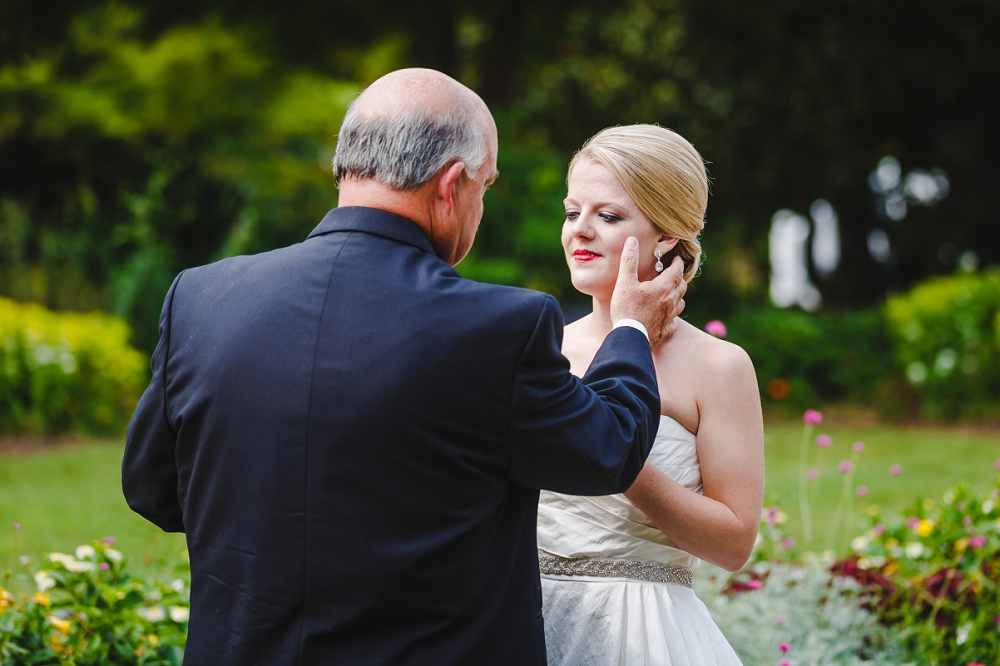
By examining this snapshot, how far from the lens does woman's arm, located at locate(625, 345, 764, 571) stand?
238 cm

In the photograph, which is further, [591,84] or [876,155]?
[591,84]

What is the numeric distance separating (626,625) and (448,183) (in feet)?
4.26

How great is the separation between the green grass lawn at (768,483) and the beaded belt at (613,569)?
75.0 inches

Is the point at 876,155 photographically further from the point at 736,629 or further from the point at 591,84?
the point at 736,629

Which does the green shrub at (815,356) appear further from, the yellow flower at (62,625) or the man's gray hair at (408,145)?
the man's gray hair at (408,145)

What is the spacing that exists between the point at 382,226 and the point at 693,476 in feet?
3.74

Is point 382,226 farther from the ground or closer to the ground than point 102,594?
farther from the ground

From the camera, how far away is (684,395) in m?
2.56

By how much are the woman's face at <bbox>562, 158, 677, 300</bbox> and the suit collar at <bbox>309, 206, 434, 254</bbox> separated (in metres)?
0.74

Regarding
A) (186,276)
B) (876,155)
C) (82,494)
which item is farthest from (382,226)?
(876,155)

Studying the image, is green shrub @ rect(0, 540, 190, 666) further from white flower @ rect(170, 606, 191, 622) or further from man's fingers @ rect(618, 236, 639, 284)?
man's fingers @ rect(618, 236, 639, 284)

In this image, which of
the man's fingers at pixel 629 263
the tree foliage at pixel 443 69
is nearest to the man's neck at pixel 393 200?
the man's fingers at pixel 629 263

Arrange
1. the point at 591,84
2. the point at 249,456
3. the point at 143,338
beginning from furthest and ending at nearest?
1. the point at 591,84
2. the point at 143,338
3. the point at 249,456

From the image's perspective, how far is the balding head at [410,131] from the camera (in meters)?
1.94
